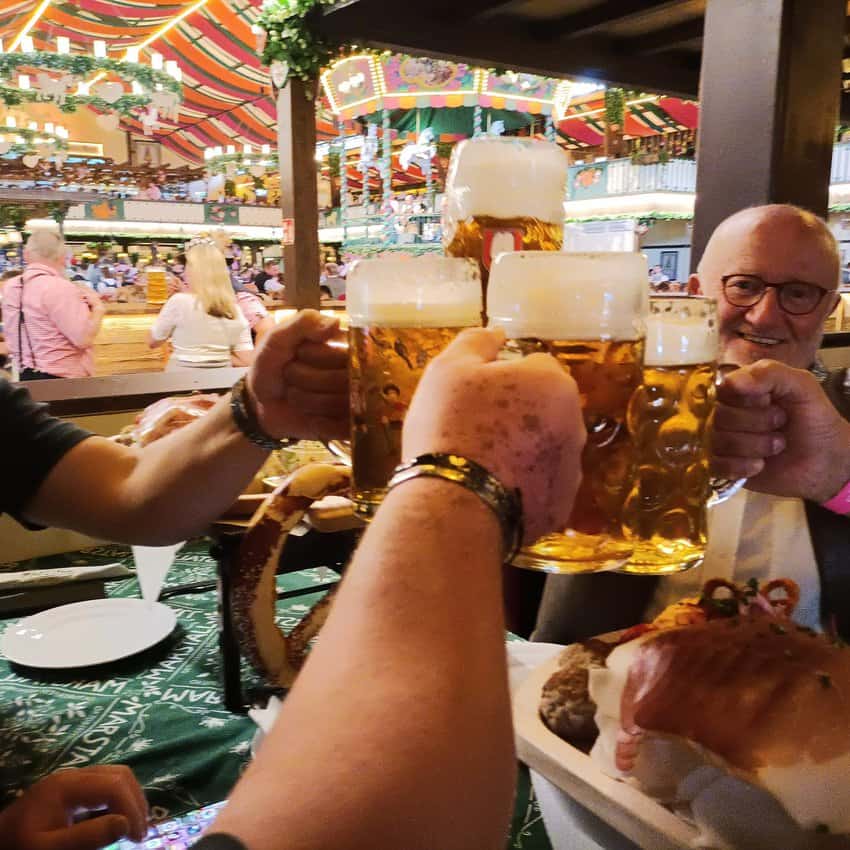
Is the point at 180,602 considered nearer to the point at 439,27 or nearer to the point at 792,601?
the point at 792,601

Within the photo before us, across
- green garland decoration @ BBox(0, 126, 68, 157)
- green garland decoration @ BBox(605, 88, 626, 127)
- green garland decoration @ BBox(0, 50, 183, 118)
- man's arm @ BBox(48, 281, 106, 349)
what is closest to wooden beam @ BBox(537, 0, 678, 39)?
man's arm @ BBox(48, 281, 106, 349)

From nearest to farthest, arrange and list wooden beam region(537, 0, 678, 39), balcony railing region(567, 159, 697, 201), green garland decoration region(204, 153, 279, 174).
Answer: wooden beam region(537, 0, 678, 39) → balcony railing region(567, 159, 697, 201) → green garland decoration region(204, 153, 279, 174)

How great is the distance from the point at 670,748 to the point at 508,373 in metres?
0.40

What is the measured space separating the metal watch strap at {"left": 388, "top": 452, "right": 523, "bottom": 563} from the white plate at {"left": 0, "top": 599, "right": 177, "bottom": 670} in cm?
113

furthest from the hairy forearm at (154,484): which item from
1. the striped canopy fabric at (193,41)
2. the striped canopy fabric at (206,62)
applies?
the striped canopy fabric at (193,41)

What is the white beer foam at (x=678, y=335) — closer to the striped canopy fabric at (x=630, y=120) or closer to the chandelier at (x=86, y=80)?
the chandelier at (x=86, y=80)

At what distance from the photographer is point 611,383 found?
534 millimetres

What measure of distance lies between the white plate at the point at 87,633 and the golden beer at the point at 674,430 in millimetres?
1088

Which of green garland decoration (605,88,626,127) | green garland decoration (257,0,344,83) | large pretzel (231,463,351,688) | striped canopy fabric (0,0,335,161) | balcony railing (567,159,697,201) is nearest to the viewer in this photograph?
large pretzel (231,463,351,688)

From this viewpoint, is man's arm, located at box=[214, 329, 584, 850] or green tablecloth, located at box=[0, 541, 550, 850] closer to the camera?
man's arm, located at box=[214, 329, 584, 850]

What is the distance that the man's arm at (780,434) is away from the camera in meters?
0.67

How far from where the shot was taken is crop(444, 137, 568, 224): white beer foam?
660mm

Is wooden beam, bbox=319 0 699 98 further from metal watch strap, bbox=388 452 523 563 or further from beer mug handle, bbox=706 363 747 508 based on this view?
metal watch strap, bbox=388 452 523 563

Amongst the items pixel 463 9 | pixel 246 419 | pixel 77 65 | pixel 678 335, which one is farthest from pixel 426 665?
pixel 77 65
